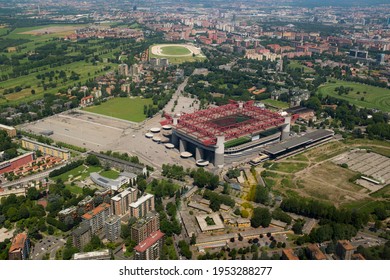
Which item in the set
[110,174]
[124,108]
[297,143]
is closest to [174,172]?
[110,174]

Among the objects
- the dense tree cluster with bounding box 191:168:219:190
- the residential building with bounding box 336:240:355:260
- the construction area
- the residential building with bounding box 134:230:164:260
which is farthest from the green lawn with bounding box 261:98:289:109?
the residential building with bounding box 134:230:164:260

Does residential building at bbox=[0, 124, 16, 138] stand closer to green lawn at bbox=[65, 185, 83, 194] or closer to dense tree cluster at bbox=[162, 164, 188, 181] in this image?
green lawn at bbox=[65, 185, 83, 194]

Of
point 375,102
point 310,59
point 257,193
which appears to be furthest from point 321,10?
point 257,193

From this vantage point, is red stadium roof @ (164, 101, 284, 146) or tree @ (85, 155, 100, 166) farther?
red stadium roof @ (164, 101, 284, 146)

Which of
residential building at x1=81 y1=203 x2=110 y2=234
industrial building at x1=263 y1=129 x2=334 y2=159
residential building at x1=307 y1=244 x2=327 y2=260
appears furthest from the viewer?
industrial building at x1=263 y1=129 x2=334 y2=159

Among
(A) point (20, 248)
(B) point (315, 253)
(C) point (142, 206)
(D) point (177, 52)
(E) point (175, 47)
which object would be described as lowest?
(C) point (142, 206)

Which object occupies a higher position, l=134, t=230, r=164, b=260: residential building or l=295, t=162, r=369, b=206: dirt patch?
l=134, t=230, r=164, b=260: residential building

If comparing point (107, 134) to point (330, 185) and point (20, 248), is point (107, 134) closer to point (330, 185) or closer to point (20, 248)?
point (20, 248)

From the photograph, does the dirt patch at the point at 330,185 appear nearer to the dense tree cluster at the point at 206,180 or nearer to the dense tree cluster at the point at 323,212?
the dense tree cluster at the point at 323,212
